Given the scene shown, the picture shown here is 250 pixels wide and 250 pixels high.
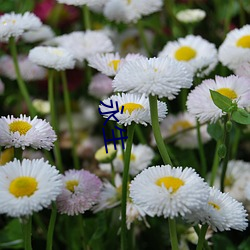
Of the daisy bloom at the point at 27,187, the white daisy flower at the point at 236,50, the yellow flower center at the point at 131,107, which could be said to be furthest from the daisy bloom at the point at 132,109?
the white daisy flower at the point at 236,50

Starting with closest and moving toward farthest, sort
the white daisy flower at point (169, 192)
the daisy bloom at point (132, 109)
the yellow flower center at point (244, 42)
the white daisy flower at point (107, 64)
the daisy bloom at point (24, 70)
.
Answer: the white daisy flower at point (169, 192), the daisy bloom at point (132, 109), the white daisy flower at point (107, 64), the yellow flower center at point (244, 42), the daisy bloom at point (24, 70)

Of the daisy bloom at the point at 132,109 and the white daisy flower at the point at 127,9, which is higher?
the white daisy flower at the point at 127,9

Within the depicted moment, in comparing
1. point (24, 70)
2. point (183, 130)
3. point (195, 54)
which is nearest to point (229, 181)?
point (183, 130)


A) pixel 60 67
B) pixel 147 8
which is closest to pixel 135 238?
pixel 60 67

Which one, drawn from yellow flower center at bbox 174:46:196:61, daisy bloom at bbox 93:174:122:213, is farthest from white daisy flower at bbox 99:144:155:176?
yellow flower center at bbox 174:46:196:61

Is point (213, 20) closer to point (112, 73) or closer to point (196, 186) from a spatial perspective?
point (112, 73)

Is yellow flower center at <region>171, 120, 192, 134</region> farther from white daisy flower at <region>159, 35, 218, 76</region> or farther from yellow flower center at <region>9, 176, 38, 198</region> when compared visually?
yellow flower center at <region>9, 176, 38, 198</region>

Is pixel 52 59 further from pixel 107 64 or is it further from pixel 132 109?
pixel 132 109

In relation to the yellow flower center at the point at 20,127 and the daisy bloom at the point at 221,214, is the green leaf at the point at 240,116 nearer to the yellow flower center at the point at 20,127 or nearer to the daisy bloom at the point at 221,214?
the daisy bloom at the point at 221,214
